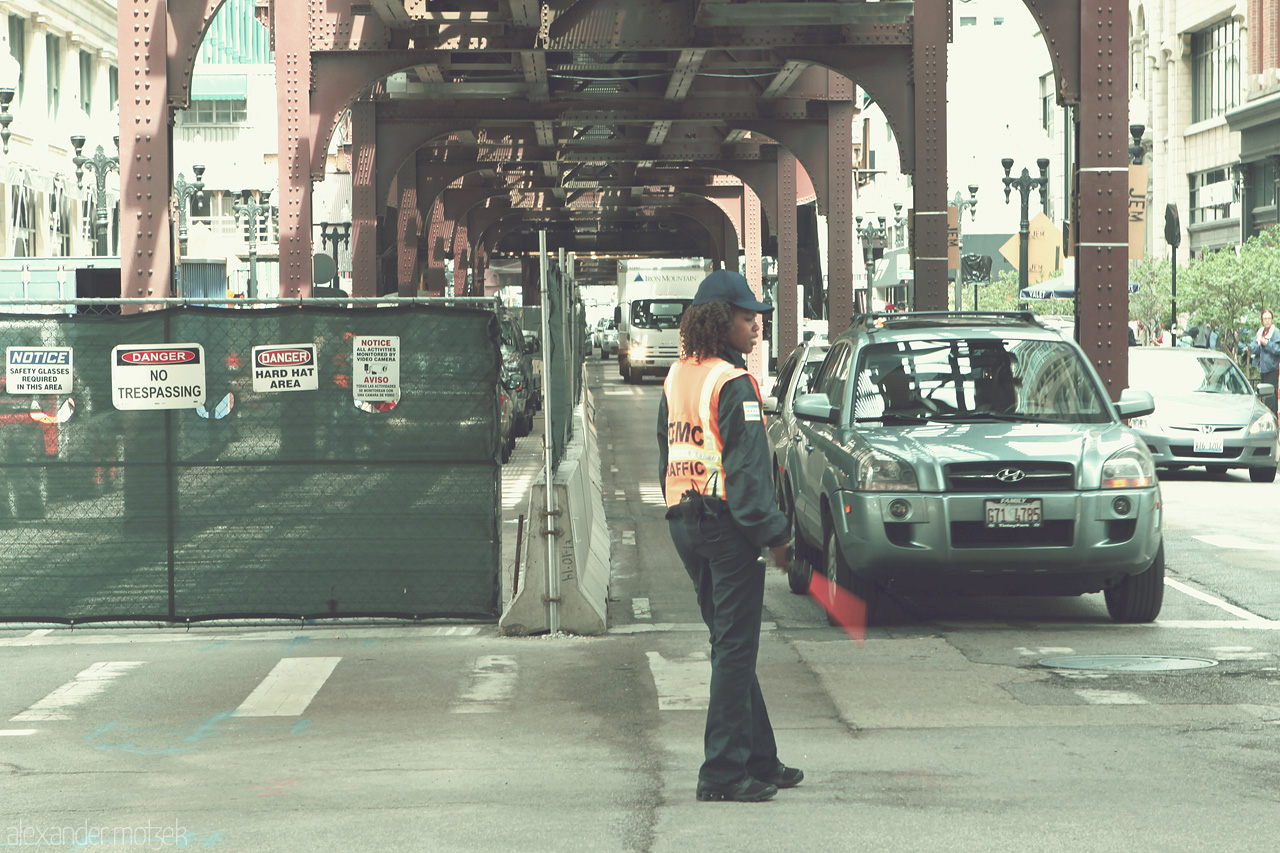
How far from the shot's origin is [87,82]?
196 feet

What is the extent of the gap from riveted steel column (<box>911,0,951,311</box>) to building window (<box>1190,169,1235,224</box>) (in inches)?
1412

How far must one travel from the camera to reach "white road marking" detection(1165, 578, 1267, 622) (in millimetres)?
10759

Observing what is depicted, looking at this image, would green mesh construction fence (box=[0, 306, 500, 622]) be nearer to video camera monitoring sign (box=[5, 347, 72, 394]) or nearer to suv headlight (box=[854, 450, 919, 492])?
video camera monitoring sign (box=[5, 347, 72, 394])

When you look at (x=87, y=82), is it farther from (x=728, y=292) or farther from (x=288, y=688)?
(x=728, y=292)

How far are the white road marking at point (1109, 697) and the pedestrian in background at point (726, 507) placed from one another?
2.49 m

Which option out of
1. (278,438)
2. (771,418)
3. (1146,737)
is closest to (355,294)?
(771,418)

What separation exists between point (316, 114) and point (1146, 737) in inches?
668

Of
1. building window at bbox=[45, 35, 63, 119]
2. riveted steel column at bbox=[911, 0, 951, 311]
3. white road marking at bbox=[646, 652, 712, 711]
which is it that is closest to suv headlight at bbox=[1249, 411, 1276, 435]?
riveted steel column at bbox=[911, 0, 951, 311]

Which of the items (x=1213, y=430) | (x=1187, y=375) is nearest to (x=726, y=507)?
(x=1213, y=430)

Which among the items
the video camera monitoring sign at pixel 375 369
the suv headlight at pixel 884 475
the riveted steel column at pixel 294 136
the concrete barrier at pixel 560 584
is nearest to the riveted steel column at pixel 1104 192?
the suv headlight at pixel 884 475

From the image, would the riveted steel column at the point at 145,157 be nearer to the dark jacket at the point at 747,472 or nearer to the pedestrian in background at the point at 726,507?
the pedestrian in background at the point at 726,507

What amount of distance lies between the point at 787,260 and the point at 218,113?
5913 centimetres

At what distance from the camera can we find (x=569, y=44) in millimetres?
20203

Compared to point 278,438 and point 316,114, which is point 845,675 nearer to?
point 278,438
